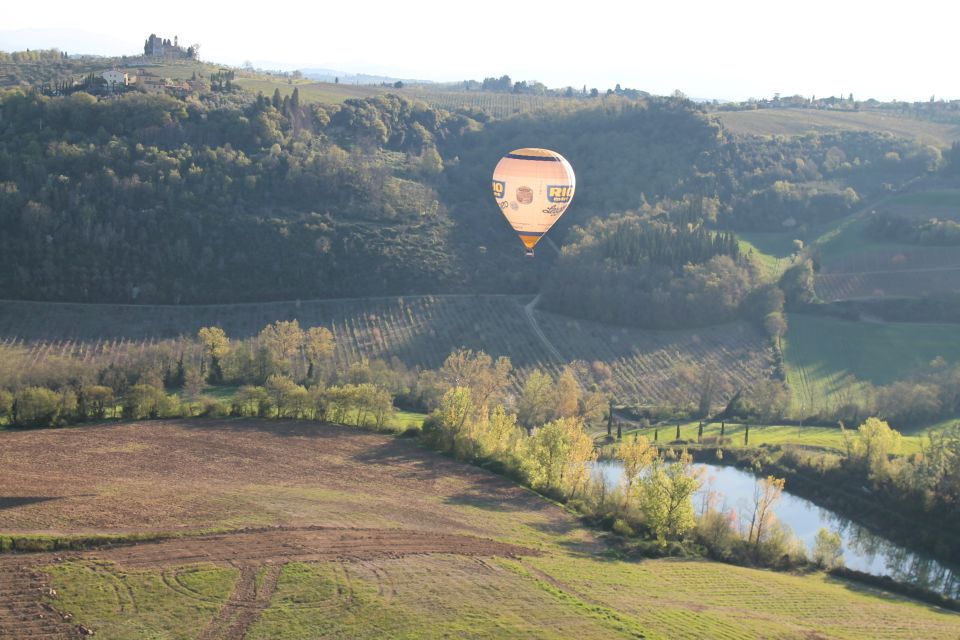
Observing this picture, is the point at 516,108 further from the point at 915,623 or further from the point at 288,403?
the point at 915,623

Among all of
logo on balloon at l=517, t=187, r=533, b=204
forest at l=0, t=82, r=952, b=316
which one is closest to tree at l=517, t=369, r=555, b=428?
logo on balloon at l=517, t=187, r=533, b=204

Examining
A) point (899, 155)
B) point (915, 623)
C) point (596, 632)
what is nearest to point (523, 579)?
Answer: point (596, 632)

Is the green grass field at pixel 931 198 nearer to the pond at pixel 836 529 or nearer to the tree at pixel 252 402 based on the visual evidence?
the pond at pixel 836 529

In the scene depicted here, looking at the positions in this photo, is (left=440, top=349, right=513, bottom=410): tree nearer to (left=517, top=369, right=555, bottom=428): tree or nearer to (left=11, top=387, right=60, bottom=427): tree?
(left=517, top=369, right=555, bottom=428): tree

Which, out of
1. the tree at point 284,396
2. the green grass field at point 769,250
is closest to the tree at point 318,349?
the tree at point 284,396

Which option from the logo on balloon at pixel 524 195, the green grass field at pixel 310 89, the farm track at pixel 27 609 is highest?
the green grass field at pixel 310 89

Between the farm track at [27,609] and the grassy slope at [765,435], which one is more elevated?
the farm track at [27,609]
